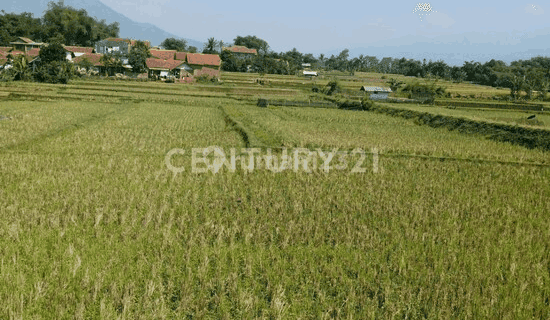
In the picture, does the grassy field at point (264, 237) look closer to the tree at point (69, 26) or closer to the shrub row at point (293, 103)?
the shrub row at point (293, 103)

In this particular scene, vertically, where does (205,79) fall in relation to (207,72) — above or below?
below

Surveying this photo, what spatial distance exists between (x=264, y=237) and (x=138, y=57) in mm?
46451

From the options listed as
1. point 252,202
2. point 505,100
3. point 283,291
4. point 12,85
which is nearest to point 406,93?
point 505,100

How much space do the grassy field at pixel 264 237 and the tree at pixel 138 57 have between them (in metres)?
36.7

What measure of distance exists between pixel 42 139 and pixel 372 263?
12165 millimetres

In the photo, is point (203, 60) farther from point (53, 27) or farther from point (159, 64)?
point (53, 27)

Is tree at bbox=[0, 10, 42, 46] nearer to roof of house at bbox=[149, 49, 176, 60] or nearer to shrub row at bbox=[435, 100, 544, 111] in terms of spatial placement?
roof of house at bbox=[149, 49, 176, 60]

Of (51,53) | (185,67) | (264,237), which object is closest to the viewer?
(264,237)

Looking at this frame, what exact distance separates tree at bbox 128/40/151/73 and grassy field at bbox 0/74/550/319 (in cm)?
3666

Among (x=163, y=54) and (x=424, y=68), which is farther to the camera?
(x=424, y=68)

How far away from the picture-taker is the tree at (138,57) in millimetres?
47984

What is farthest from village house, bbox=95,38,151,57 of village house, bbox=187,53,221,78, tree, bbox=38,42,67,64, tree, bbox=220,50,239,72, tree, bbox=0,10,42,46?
tree, bbox=38,42,67,64

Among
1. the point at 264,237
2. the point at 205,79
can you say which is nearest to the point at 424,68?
the point at 205,79

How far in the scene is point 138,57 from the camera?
4803 cm
